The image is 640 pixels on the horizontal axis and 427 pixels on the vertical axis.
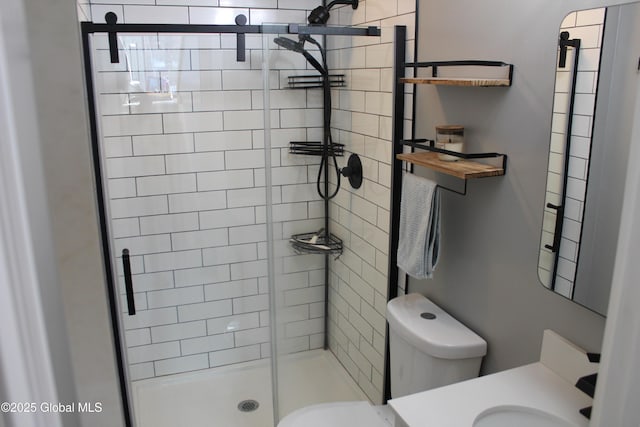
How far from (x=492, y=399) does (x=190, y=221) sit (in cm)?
201

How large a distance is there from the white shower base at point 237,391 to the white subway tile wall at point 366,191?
6.3 inches

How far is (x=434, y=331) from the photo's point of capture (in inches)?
73.9

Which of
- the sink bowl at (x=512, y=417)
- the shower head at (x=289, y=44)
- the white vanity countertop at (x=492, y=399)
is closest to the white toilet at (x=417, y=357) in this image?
the white vanity countertop at (x=492, y=399)

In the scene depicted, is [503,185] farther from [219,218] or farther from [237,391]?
[237,391]

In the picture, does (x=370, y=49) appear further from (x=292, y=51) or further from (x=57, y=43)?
(x=57, y=43)

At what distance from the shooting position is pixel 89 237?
1.51ft

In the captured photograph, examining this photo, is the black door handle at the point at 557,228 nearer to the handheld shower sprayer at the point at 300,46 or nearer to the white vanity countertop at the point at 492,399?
the white vanity countertop at the point at 492,399

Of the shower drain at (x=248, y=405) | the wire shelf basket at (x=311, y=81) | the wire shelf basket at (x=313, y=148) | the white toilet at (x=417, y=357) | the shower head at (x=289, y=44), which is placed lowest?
the shower drain at (x=248, y=405)

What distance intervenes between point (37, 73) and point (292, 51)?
87.8 inches

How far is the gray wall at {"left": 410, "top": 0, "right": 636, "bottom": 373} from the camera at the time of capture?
147cm

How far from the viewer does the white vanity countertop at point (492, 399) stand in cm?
134

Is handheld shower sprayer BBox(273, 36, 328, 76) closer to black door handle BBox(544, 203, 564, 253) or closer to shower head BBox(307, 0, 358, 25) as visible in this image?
shower head BBox(307, 0, 358, 25)

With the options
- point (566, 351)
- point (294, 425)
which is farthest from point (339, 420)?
point (566, 351)

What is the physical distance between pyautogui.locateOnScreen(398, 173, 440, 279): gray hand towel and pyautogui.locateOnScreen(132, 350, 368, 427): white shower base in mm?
1203
